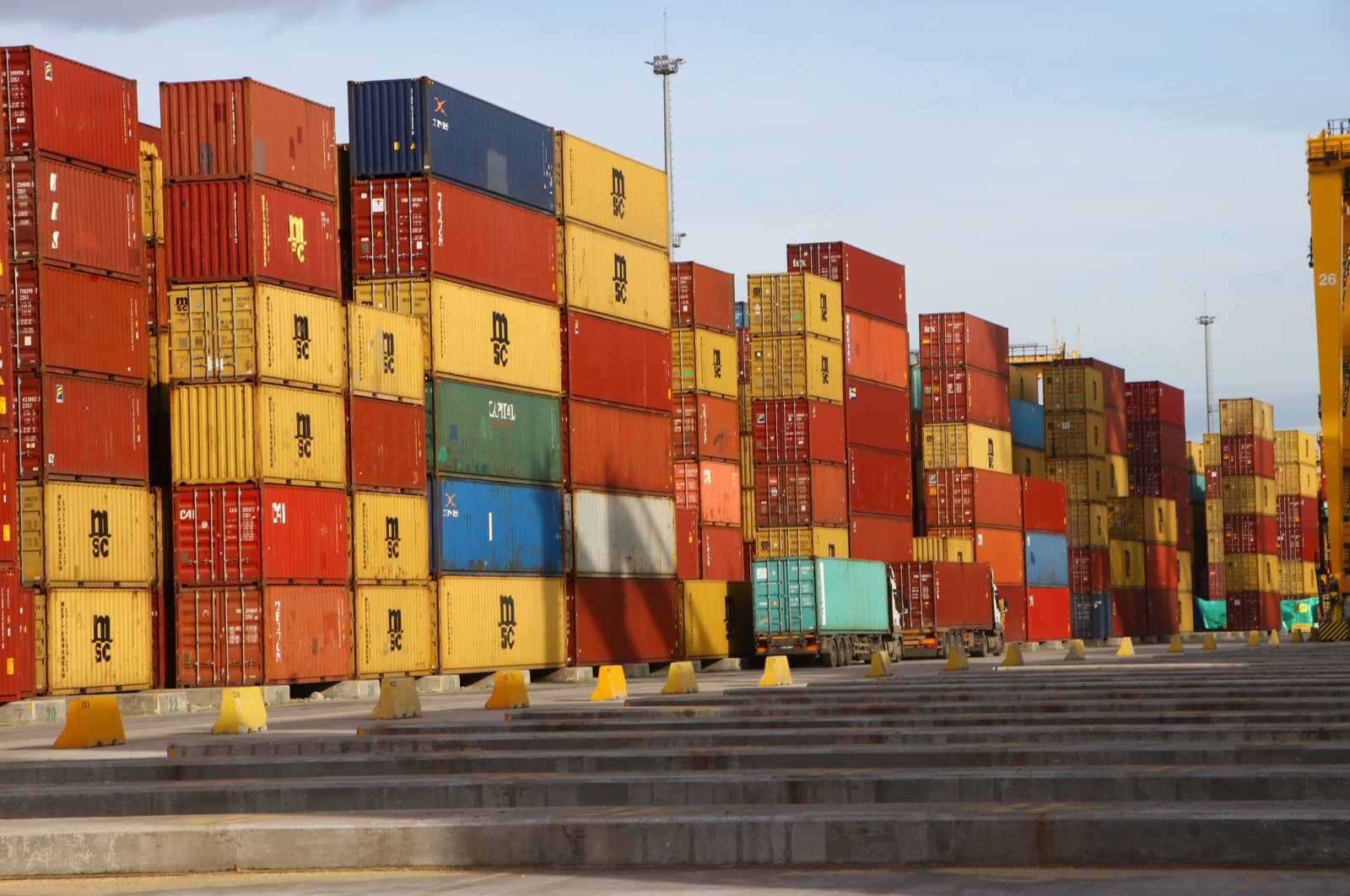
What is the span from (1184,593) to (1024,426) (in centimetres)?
2495

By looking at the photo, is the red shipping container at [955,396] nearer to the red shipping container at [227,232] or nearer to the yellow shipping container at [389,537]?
the yellow shipping container at [389,537]

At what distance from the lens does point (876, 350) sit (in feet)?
212

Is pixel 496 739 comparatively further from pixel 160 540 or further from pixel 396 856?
pixel 160 540

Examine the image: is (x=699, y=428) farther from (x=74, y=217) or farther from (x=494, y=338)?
(x=74, y=217)

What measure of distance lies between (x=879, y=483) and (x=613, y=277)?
56.7ft

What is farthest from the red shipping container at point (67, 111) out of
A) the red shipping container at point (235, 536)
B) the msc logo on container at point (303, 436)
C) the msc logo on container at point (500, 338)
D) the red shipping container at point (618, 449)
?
the red shipping container at point (618, 449)

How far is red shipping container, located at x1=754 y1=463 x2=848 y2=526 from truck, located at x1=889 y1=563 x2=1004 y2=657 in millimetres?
2796

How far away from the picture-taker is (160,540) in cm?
3728

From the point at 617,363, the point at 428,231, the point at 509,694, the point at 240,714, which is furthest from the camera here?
the point at 617,363

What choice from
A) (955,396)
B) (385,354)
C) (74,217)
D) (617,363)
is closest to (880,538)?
(955,396)

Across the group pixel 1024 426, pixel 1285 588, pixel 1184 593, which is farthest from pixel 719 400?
pixel 1285 588

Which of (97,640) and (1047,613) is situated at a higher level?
(97,640)

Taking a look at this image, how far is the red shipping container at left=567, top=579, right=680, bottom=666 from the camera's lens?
1853 inches

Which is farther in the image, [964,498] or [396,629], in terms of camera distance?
[964,498]
